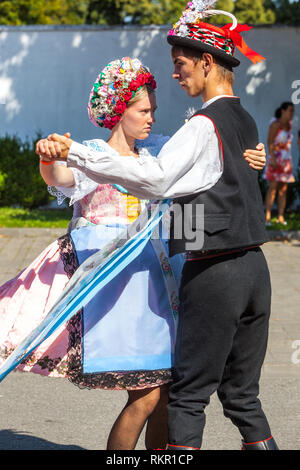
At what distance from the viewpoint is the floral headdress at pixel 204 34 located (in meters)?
3.04

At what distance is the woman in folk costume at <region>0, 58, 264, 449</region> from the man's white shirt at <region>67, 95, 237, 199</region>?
22 centimetres

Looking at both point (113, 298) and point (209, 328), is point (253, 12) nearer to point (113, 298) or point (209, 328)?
point (113, 298)

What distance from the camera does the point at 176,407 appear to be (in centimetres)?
305

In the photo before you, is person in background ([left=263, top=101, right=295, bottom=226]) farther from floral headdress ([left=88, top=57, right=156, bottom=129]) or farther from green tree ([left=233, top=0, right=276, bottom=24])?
green tree ([left=233, top=0, right=276, bottom=24])

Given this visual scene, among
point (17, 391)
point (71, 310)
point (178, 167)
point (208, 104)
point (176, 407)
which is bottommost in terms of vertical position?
point (17, 391)

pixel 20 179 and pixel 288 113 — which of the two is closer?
pixel 288 113

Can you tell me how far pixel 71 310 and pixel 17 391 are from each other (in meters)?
2.45

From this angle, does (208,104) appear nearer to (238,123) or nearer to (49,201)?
(238,123)

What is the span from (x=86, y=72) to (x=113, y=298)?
13994mm

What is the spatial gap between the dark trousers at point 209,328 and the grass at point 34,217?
974cm

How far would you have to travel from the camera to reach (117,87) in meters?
3.45

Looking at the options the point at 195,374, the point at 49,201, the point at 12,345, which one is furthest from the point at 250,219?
the point at 49,201

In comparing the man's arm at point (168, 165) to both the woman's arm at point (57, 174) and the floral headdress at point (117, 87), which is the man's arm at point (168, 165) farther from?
the floral headdress at point (117, 87)

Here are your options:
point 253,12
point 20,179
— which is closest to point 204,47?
point 20,179
